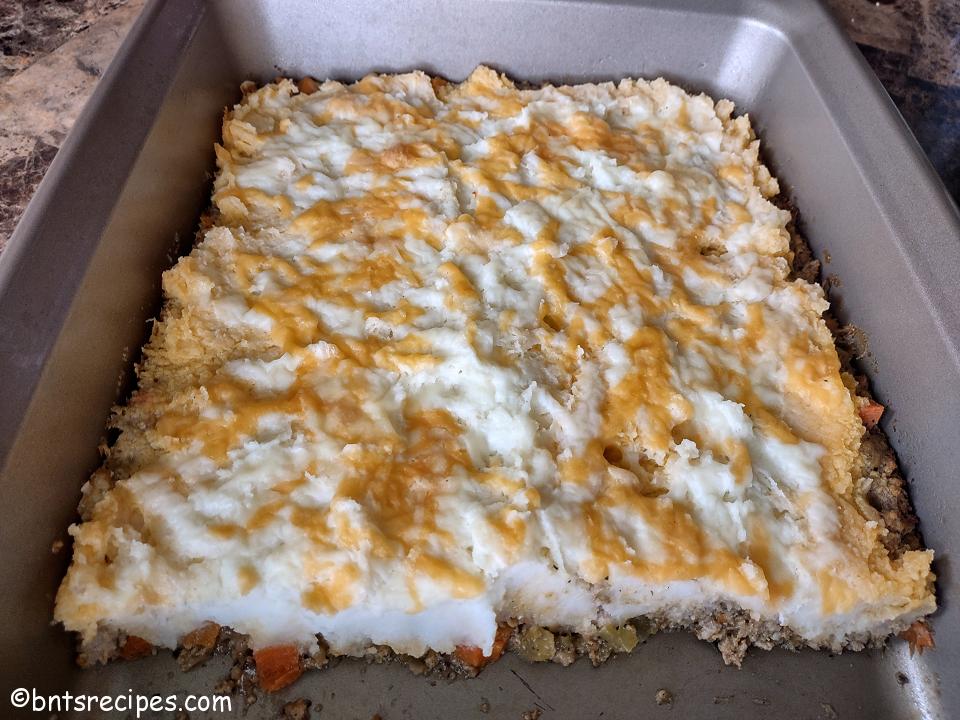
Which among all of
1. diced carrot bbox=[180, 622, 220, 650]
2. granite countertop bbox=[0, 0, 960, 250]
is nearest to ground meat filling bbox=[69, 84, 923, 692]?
diced carrot bbox=[180, 622, 220, 650]

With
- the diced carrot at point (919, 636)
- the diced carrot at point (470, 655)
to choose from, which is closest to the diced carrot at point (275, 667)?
the diced carrot at point (470, 655)

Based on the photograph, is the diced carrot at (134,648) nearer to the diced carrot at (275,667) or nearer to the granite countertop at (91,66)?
the diced carrot at (275,667)

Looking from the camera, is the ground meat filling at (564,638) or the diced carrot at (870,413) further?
the diced carrot at (870,413)

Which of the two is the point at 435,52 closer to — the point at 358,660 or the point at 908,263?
the point at 908,263

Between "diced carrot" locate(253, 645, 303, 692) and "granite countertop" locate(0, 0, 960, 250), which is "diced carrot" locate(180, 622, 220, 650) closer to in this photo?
"diced carrot" locate(253, 645, 303, 692)

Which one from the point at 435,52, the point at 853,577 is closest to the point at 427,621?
the point at 853,577

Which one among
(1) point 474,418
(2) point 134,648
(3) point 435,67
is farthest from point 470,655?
(3) point 435,67

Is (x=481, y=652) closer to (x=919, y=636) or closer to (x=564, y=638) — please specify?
(x=564, y=638)
